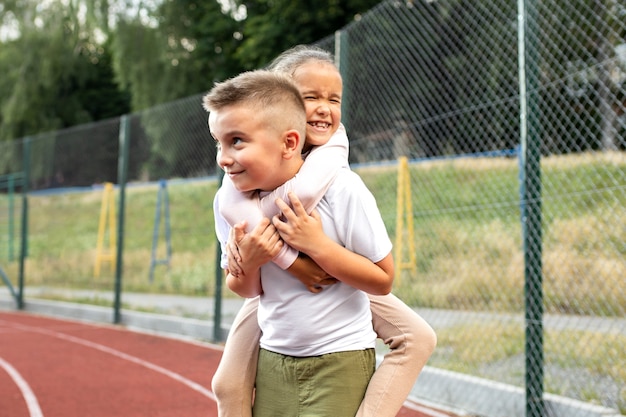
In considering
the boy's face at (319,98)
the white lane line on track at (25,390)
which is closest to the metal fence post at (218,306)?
the white lane line on track at (25,390)

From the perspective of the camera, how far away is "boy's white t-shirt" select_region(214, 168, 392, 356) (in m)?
2.12

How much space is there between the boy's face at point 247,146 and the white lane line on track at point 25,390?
4087 millimetres

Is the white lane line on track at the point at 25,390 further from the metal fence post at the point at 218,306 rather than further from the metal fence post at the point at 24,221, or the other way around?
the metal fence post at the point at 24,221

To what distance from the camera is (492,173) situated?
279 inches

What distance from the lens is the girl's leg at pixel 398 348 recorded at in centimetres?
230

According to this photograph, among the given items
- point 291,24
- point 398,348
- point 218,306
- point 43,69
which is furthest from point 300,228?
point 43,69

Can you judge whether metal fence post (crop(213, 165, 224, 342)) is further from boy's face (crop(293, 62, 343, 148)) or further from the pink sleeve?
the pink sleeve

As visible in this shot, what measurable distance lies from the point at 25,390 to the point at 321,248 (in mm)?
4966

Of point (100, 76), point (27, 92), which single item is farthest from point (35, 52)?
point (100, 76)

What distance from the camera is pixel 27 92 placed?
32.2m

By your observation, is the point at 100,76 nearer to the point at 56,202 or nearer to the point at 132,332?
the point at 56,202

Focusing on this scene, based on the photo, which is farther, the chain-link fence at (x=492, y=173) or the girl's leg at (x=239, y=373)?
the chain-link fence at (x=492, y=173)

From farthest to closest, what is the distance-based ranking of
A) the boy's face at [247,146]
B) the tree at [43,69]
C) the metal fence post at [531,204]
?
the tree at [43,69] → the metal fence post at [531,204] → the boy's face at [247,146]

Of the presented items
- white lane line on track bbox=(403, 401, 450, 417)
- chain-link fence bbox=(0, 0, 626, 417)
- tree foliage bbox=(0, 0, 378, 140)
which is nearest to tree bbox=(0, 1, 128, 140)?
tree foliage bbox=(0, 0, 378, 140)
